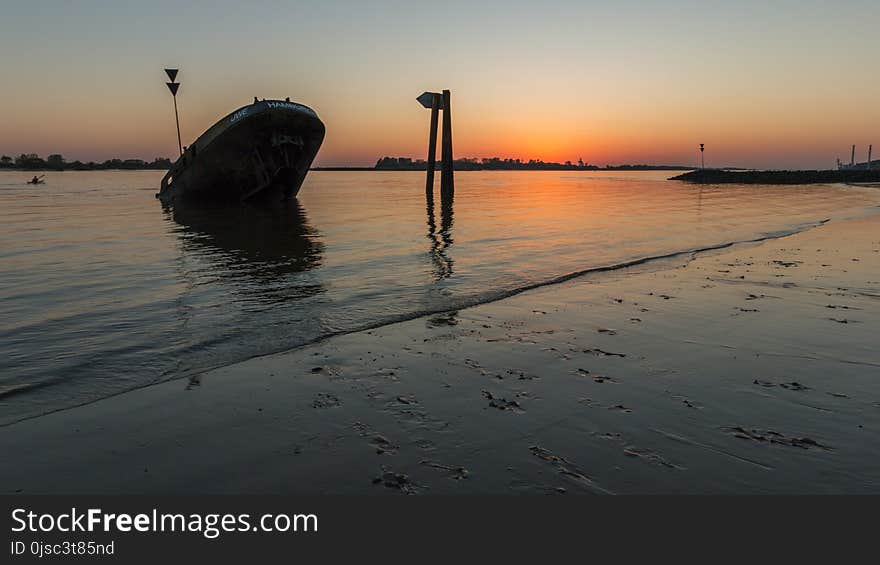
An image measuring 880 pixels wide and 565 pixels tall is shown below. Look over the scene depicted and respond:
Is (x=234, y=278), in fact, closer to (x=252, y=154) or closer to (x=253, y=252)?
(x=253, y=252)

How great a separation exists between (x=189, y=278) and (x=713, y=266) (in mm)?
11939

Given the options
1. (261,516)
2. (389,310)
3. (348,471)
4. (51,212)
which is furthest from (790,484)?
(51,212)

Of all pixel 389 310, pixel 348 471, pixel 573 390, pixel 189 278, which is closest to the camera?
pixel 348 471

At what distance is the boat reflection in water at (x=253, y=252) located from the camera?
34.8 ft

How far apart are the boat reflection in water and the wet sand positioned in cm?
395

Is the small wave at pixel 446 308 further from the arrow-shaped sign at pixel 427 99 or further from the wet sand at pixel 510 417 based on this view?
the arrow-shaped sign at pixel 427 99

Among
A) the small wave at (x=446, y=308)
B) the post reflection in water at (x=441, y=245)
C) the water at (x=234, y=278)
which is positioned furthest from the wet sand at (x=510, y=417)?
the post reflection in water at (x=441, y=245)

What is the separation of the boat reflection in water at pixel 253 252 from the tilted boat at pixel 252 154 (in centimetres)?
309

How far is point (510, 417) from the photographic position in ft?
14.6

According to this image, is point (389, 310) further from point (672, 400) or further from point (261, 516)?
point (261, 516)

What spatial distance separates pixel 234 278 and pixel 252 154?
21.2 meters

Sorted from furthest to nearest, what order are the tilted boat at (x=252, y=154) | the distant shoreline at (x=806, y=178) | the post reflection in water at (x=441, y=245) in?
the distant shoreline at (x=806, y=178), the tilted boat at (x=252, y=154), the post reflection in water at (x=441, y=245)

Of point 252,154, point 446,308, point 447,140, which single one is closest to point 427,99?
point 447,140

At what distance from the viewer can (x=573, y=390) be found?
5.02 meters
